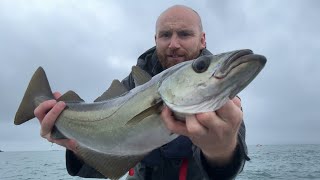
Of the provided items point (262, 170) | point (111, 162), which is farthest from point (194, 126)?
point (262, 170)

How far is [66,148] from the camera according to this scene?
593 centimetres

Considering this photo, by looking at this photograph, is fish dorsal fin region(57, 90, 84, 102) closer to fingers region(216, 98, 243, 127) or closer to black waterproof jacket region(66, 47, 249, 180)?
black waterproof jacket region(66, 47, 249, 180)

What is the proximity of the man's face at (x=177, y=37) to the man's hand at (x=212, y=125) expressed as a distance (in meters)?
2.22

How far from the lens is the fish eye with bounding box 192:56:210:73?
385 centimetres

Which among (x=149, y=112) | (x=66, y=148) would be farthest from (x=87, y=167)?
(x=149, y=112)

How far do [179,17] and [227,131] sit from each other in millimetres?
2826

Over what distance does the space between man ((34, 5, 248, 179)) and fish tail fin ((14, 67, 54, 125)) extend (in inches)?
8.0

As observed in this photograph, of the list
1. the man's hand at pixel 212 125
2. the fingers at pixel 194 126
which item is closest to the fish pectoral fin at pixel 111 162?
the man's hand at pixel 212 125

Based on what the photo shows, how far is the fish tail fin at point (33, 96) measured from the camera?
5.98 meters

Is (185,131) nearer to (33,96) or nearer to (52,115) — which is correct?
(52,115)

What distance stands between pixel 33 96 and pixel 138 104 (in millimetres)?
2245

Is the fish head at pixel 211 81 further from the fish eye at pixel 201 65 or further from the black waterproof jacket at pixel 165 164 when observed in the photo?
the black waterproof jacket at pixel 165 164

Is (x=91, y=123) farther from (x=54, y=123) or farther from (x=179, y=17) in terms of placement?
(x=179, y=17)

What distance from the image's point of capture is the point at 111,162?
5.05 meters
